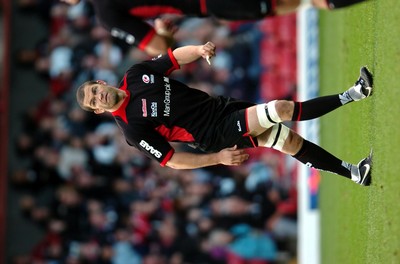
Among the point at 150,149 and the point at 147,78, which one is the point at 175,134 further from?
the point at 147,78

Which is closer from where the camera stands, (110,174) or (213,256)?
(213,256)

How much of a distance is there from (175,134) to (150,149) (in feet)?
1.17

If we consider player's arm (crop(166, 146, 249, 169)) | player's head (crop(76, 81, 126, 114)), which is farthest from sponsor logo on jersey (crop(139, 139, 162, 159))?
player's head (crop(76, 81, 126, 114))

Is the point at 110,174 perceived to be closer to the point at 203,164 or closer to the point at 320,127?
the point at 320,127

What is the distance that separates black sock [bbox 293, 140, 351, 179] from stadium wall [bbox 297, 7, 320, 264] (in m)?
3.99

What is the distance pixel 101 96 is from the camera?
5.61 meters

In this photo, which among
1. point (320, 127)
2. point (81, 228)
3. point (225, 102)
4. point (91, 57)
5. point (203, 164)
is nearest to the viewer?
point (203, 164)

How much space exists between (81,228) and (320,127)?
447 cm

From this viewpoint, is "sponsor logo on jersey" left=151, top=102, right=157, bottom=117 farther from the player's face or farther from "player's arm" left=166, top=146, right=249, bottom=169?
"player's arm" left=166, top=146, right=249, bottom=169

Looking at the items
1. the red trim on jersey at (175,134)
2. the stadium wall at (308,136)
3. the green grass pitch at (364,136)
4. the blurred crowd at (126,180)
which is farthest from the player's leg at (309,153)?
the blurred crowd at (126,180)

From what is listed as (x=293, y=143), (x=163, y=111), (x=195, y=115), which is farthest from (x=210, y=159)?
(x=293, y=143)

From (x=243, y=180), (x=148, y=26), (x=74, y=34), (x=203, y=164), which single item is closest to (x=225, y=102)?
(x=203, y=164)

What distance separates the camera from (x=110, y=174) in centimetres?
1211

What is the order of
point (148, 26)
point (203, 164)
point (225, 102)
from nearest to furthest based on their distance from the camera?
point (203, 164)
point (225, 102)
point (148, 26)
